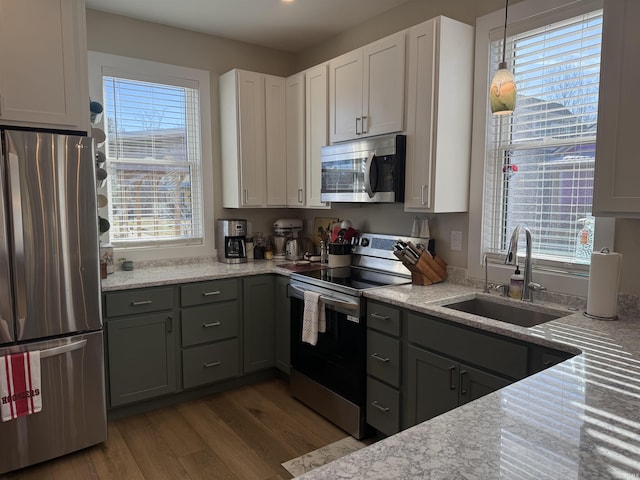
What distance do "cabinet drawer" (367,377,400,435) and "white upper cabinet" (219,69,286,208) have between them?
1833mm

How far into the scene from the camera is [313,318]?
286cm

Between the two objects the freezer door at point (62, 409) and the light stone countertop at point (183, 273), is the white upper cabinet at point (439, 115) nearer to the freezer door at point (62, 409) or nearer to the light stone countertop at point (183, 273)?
the light stone countertop at point (183, 273)

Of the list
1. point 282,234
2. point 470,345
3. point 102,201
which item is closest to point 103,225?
point 102,201

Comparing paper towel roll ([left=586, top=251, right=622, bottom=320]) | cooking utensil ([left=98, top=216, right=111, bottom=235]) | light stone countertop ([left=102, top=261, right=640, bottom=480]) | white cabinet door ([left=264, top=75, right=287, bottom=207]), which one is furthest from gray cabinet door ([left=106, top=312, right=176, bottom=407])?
paper towel roll ([left=586, top=251, right=622, bottom=320])

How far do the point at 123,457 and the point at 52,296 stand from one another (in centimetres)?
99

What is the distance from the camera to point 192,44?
362 cm

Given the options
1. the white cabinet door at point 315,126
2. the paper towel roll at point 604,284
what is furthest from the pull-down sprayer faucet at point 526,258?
the white cabinet door at point 315,126

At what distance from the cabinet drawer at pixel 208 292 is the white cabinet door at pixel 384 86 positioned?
144 cm

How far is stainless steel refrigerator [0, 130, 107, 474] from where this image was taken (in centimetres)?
223

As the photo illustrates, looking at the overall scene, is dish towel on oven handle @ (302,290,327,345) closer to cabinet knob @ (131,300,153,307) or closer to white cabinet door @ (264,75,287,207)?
cabinet knob @ (131,300,153,307)

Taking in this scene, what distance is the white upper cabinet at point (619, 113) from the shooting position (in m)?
1.75

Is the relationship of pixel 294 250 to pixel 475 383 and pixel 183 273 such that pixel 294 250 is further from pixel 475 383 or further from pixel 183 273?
pixel 475 383

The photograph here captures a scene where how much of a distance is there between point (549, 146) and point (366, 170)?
1034 millimetres

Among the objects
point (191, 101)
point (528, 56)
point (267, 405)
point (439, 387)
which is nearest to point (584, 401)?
point (439, 387)
